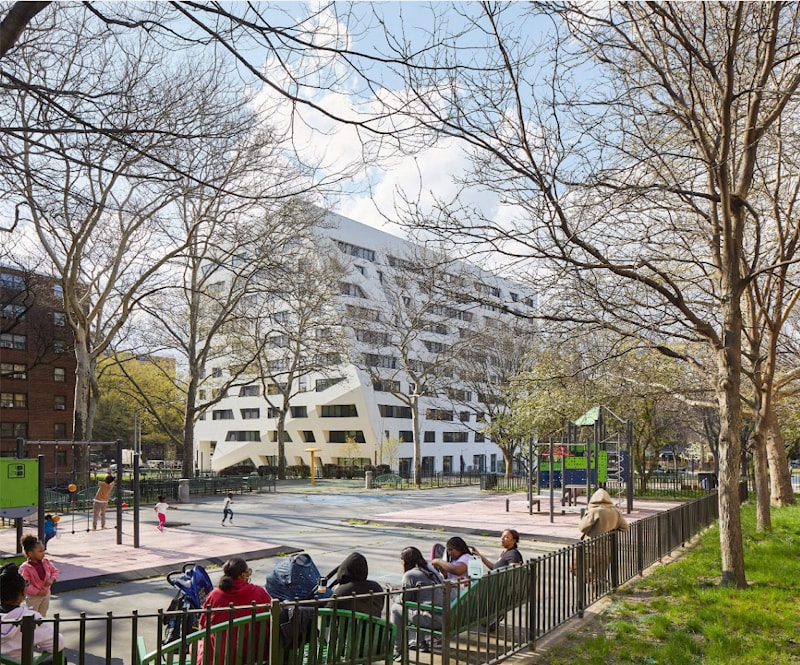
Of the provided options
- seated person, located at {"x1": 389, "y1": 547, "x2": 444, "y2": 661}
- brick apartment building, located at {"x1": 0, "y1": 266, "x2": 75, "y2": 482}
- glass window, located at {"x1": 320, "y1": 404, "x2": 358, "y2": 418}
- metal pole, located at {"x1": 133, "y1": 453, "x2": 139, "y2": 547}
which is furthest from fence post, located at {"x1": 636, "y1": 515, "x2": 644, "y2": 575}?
glass window, located at {"x1": 320, "y1": 404, "x2": 358, "y2": 418}

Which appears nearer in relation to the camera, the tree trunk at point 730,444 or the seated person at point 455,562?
the seated person at point 455,562

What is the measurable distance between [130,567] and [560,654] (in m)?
9.32

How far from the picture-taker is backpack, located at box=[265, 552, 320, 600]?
23.3ft

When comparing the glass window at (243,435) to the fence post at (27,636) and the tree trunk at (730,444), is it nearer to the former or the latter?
the tree trunk at (730,444)

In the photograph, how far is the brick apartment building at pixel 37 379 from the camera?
5212 cm

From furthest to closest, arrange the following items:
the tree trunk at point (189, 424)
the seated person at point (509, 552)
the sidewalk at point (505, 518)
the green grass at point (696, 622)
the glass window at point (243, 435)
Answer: the glass window at point (243, 435) → the tree trunk at point (189, 424) → the sidewalk at point (505, 518) → the seated person at point (509, 552) → the green grass at point (696, 622)

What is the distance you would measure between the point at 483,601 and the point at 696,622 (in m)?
3.02

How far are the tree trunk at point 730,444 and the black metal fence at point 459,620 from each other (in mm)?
1480

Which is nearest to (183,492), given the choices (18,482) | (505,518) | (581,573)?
(505,518)

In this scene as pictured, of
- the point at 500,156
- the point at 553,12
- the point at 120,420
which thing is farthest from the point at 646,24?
the point at 120,420

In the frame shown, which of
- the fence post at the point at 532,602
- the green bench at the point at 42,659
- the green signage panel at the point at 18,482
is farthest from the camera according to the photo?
the green signage panel at the point at 18,482

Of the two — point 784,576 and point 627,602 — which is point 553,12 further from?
point 784,576

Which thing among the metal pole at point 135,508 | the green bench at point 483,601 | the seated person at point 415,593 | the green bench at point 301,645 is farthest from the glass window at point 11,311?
the green bench at point 301,645

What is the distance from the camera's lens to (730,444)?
35.4 ft
